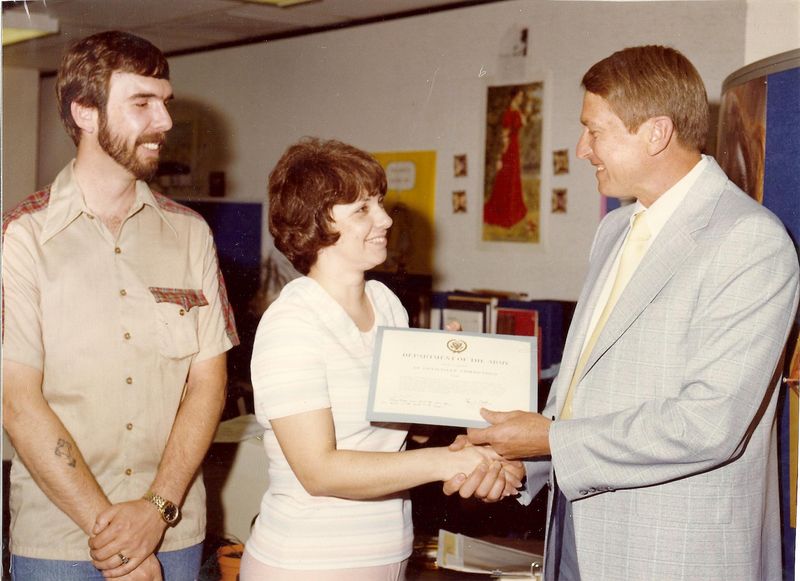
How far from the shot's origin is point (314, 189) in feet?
5.82

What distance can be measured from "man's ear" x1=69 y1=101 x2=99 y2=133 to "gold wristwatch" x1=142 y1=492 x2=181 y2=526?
896 mm

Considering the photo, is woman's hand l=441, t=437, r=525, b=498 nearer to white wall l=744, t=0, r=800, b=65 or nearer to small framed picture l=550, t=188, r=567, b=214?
white wall l=744, t=0, r=800, b=65

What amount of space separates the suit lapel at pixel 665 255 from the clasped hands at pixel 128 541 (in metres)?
1.13

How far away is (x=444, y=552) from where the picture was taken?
2.32m

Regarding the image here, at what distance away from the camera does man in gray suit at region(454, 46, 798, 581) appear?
4.93 feet

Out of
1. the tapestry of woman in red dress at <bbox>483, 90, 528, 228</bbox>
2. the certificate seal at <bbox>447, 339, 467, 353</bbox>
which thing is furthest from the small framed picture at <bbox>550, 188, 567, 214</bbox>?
the certificate seal at <bbox>447, 339, 467, 353</bbox>

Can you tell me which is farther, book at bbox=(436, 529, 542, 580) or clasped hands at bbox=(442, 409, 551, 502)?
book at bbox=(436, 529, 542, 580)

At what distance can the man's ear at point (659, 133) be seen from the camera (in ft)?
5.50

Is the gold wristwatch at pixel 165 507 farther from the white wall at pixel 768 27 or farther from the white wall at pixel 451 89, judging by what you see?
the white wall at pixel 768 27

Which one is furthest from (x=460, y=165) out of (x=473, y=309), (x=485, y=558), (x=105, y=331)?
(x=105, y=331)

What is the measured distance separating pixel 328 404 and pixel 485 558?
0.98m

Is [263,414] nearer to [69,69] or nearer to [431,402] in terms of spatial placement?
[431,402]

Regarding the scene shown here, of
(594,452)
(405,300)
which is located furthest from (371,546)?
(405,300)

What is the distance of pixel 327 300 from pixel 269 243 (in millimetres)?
3525
